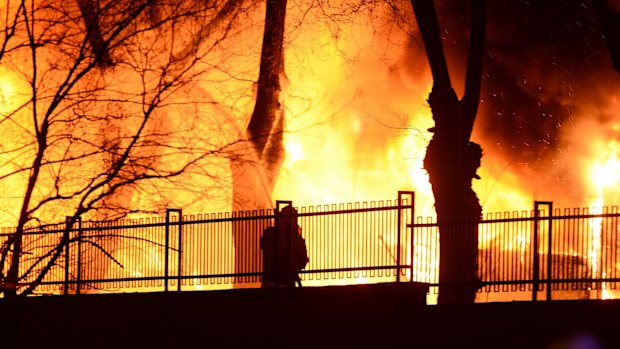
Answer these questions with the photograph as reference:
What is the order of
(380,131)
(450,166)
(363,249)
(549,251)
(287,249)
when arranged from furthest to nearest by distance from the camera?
(380,131) < (450,166) < (363,249) < (287,249) < (549,251)

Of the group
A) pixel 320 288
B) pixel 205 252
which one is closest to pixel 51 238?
pixel 205 252

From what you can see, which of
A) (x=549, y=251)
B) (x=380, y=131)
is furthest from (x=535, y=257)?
(x=380, y=131)

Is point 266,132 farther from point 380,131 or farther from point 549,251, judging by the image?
point 549,251

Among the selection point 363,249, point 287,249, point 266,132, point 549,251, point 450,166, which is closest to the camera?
point 549,251

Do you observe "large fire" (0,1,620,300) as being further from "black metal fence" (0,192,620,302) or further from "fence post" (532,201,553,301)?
"fence post" (532,201,553,301)

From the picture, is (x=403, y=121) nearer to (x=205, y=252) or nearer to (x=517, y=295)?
(x=517, y=295)

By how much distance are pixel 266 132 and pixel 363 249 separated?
8.76 m

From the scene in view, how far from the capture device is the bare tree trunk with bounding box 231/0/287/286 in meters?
21.1

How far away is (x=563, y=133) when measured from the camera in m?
26.1

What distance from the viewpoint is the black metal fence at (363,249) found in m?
14.4

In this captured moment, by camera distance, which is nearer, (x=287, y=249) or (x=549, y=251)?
(x=549, y=251)

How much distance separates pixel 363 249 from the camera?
15047mm

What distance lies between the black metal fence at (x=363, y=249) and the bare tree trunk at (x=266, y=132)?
243cm

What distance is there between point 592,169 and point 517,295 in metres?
5.50
